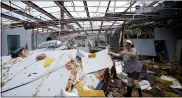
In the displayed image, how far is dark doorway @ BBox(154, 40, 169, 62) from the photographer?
25.4ft

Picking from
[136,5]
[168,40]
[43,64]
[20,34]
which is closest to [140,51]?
[168,40]

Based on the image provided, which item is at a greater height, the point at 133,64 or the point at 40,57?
the point at 40,57

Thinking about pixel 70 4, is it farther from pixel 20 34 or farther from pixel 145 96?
pixel 145 96

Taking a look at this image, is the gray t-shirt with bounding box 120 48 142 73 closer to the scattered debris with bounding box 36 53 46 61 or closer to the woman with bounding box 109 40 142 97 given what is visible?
the woman with bounding box 109 40 142 97

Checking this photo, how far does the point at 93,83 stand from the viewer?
3.19 meters

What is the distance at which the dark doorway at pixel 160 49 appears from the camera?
25.4 feet

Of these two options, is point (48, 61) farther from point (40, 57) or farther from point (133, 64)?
point (133, 64)

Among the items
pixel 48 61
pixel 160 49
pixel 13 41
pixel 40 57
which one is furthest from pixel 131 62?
pixel 160 49

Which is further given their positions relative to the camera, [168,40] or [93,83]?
[168,40]

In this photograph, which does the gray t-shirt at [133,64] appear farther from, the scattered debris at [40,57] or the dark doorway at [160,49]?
the dark doorway at [160,49]

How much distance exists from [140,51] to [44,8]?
4890 mm

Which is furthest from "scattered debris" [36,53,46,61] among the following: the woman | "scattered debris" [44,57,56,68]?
the woman

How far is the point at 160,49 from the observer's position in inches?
309

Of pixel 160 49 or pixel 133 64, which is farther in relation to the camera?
pixel 160 49
